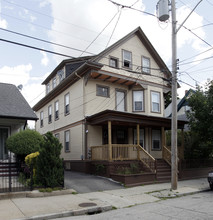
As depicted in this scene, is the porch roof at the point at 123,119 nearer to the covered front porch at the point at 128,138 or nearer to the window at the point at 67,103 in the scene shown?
the covered front porch at the point at 128,138

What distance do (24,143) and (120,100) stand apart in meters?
8.44

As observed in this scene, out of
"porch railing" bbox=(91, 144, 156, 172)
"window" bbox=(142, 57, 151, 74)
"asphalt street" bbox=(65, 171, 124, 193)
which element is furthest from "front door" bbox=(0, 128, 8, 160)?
"window" bbox=(142, 57, 151, 74)

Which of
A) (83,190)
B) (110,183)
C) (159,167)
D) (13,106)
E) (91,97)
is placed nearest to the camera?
(83,190)

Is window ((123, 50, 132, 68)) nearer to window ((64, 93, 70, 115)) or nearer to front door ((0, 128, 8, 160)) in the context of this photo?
window ((64, 93, 70, 115))

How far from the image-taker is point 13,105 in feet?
48.7

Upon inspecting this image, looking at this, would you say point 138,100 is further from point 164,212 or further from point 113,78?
point 164,212

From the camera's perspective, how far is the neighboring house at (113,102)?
1652 centimetres

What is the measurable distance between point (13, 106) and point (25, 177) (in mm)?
4634

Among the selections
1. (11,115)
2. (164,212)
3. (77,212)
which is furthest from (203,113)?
(11,115)

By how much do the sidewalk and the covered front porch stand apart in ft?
10.7

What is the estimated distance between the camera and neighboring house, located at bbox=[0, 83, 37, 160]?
13.7 meters

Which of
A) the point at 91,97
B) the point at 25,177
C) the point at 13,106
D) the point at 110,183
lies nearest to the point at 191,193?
the point at 110,183

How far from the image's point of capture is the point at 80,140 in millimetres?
17578

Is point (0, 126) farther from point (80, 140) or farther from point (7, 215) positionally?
point (7, 215)
